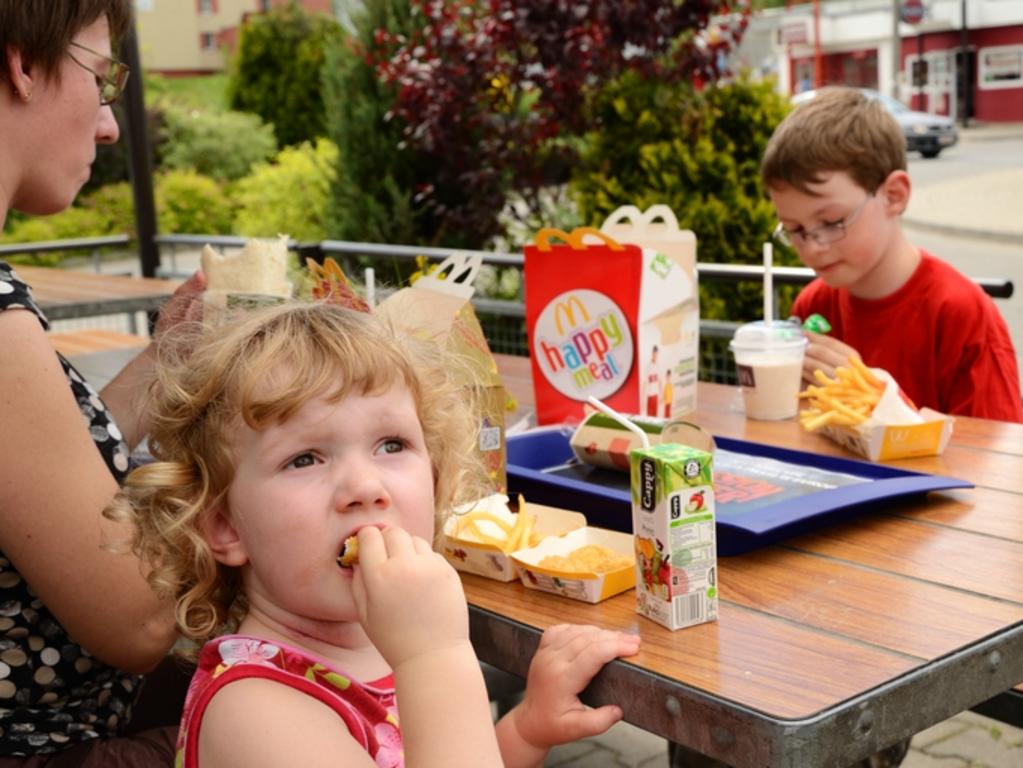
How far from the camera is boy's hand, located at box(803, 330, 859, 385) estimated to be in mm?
2564

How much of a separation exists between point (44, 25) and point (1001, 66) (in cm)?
4519

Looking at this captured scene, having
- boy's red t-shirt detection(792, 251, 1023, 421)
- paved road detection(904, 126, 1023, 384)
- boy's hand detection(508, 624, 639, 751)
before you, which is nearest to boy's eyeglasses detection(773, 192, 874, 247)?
boy's red t-shirt detection(792, 251, 1023, 421)

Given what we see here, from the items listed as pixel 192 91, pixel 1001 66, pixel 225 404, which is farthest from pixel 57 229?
pixel 1001 66

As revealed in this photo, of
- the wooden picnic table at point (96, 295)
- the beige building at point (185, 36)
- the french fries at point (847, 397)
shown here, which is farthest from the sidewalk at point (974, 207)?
the beige building at point (185, 36)

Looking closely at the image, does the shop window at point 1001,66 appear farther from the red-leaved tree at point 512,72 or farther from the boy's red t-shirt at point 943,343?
the boy's red t-shirt at point 943,343

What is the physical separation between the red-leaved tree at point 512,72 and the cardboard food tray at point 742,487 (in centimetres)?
465

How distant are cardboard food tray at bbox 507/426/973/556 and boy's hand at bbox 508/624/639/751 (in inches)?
12.8

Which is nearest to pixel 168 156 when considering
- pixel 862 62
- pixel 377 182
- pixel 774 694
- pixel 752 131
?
pixel 377 182

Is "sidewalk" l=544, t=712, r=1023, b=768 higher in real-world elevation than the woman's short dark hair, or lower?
lower

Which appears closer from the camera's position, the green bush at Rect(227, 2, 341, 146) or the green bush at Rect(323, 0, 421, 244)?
the green bush at Rect(323, 0, 421, 244)

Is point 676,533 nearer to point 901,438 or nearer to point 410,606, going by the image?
point 410,606

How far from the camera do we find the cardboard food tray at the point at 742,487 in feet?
5.74

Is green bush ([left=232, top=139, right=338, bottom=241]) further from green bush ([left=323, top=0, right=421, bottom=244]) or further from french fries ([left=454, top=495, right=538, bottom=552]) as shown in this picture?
french fries ([left=454, top=495, right=538, bottom=552])

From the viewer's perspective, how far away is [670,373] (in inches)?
95.6
